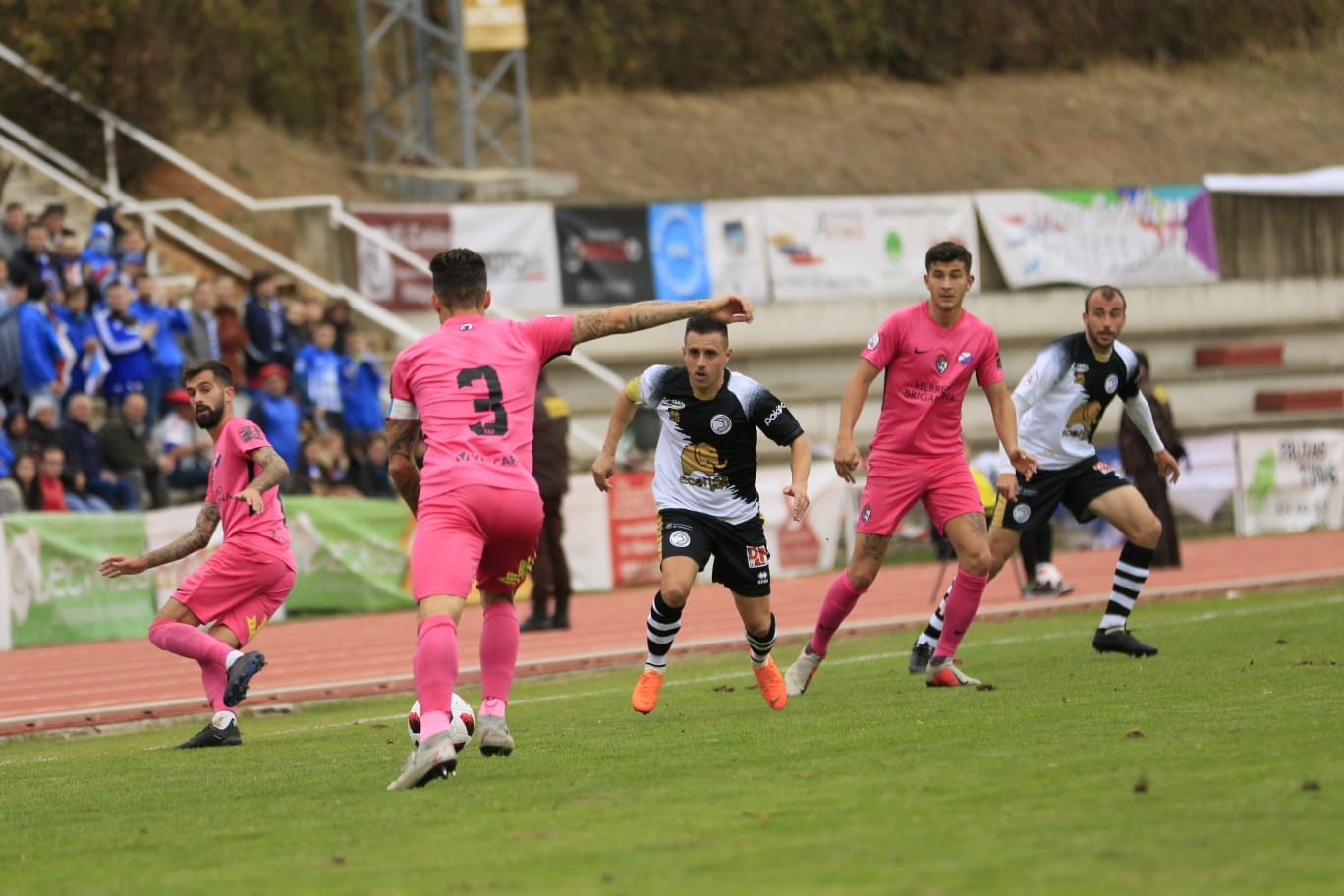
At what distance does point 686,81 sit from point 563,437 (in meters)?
25.4

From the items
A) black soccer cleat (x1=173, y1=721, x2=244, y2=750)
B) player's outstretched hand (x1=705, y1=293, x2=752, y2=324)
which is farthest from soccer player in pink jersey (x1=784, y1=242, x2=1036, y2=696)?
black soccer cleat (x1=173, y1=721, x2=244, y2=750)

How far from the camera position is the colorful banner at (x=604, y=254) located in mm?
29656

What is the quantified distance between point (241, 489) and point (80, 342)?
11.0m

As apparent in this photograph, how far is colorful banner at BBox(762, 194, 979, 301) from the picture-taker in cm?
3167

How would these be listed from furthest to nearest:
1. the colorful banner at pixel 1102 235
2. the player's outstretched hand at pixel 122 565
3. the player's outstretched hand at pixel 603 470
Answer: the colorful banner at pixel 1102 235
the player's outstretched hand at pixel 122 565
the player's outstretched hand at pixel 603 470

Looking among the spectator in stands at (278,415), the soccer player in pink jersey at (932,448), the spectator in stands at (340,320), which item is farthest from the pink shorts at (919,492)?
the spectator in stands at (340,320)

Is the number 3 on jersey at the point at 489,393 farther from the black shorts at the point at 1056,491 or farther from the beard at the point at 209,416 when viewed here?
the black shorts at the point at 1056,491

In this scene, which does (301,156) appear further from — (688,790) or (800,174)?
(688,790)

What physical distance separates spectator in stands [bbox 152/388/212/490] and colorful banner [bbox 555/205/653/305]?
8533mm

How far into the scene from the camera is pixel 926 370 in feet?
36.5

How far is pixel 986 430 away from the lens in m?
31.8

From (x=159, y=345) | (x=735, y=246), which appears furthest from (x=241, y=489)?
(x=735, y=246)

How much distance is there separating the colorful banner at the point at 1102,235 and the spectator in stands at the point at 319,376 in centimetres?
1339

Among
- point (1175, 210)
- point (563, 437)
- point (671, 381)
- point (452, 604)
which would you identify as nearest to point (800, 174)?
point (1175, 210)
